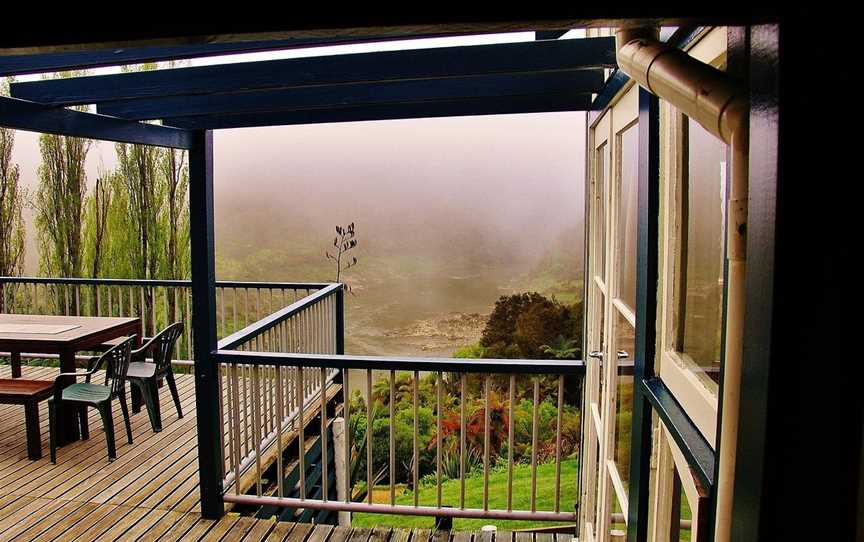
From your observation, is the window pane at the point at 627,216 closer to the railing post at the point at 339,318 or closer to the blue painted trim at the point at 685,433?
the blue painted trim at the point at 685,433

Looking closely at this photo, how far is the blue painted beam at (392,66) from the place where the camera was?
2.11 meters

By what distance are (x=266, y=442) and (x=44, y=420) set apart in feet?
7.51

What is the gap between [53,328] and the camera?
4898 mm

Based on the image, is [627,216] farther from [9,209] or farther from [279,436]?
[9,209]

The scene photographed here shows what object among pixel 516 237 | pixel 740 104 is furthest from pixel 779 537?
pixel 516 237

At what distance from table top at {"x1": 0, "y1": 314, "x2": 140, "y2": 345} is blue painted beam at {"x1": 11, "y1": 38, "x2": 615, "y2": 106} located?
2.79 meters

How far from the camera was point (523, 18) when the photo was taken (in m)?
0.62

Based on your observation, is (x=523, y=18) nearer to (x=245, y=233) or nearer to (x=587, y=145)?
(x=587, y=145)

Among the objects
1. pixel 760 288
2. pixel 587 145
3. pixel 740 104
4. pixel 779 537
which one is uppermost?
pixel 587 145

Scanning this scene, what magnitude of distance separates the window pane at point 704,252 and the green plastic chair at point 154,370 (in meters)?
4.38

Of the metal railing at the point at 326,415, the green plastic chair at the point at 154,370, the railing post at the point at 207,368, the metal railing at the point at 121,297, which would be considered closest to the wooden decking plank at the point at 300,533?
the metal railing at the point at 326,415

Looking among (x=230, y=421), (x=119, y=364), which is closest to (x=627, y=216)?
(x=230, y=421)

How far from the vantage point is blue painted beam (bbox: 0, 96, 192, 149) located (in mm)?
2498

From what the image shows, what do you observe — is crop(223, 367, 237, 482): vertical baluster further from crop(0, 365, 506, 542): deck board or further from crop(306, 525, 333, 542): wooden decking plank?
crop(306, 525, 333, 542): wooden decking plank
